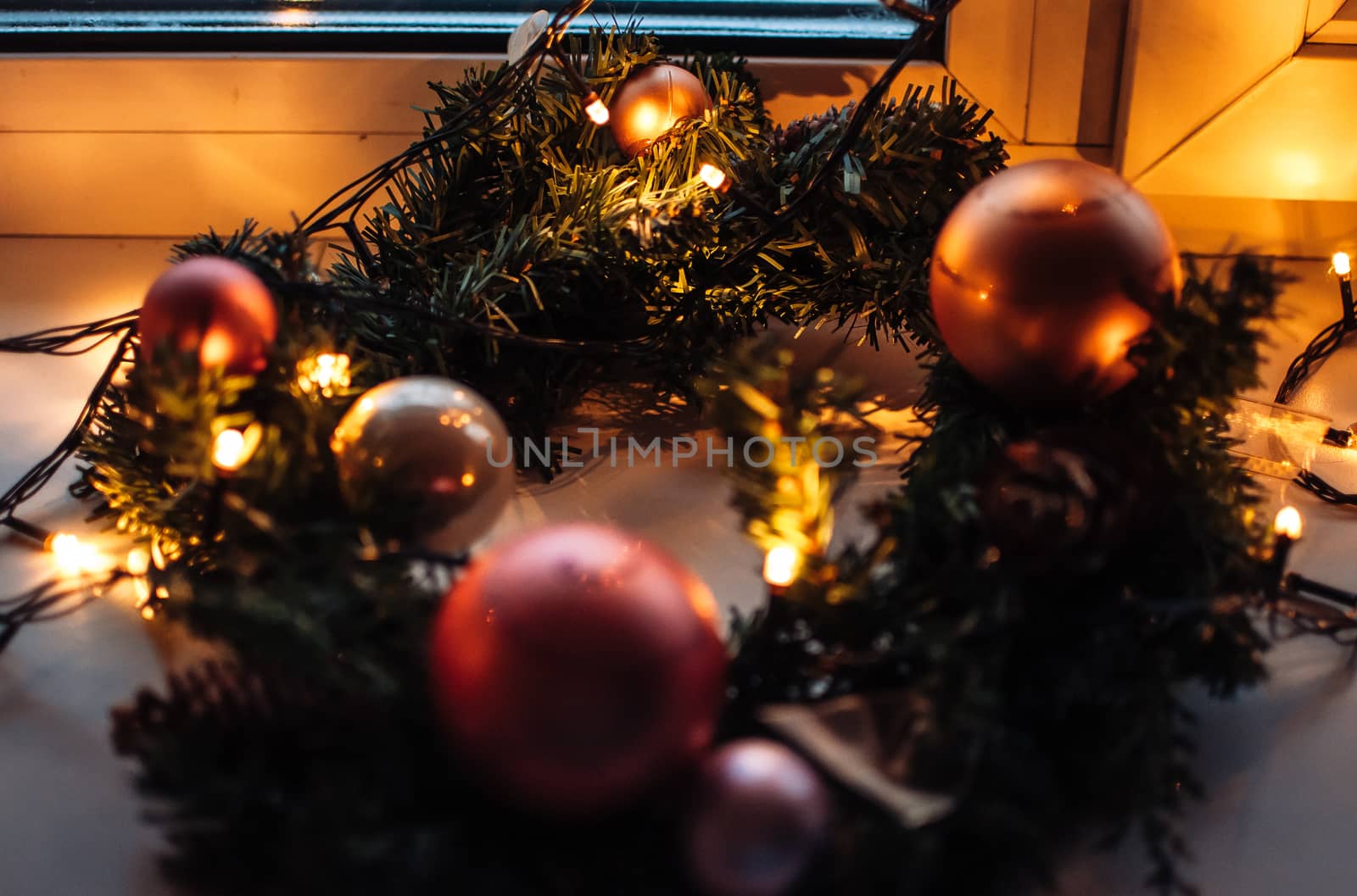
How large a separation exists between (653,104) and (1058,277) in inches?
13.6

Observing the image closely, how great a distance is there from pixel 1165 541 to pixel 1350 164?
577 mm

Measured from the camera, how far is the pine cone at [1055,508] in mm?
450

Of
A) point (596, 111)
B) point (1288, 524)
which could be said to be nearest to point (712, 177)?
point (596, 111)

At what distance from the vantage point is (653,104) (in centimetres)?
77

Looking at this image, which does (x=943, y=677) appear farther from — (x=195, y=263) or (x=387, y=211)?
(x=387, y=211)

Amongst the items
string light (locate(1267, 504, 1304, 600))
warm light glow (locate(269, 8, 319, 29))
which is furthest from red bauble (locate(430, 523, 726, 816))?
warm light glow (locate(269, 8, 319, 29))

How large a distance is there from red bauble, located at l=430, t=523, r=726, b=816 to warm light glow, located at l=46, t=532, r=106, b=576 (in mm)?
322

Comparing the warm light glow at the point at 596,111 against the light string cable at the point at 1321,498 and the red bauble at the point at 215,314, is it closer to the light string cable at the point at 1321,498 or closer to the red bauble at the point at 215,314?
the red bauble at the point at 215,314

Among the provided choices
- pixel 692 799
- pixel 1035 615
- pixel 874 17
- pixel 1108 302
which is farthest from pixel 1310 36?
pixel 692 799

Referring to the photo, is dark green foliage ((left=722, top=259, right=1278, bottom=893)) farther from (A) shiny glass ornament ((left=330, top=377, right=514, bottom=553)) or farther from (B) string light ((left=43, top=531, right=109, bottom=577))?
(B) string light ((left=43, top=531, right=109, bottom=577))

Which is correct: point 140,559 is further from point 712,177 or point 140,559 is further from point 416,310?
point 712,177

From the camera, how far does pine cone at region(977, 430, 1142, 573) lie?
1.48 ft

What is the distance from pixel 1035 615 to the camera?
450 mm

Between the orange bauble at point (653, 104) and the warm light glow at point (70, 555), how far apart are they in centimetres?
42
